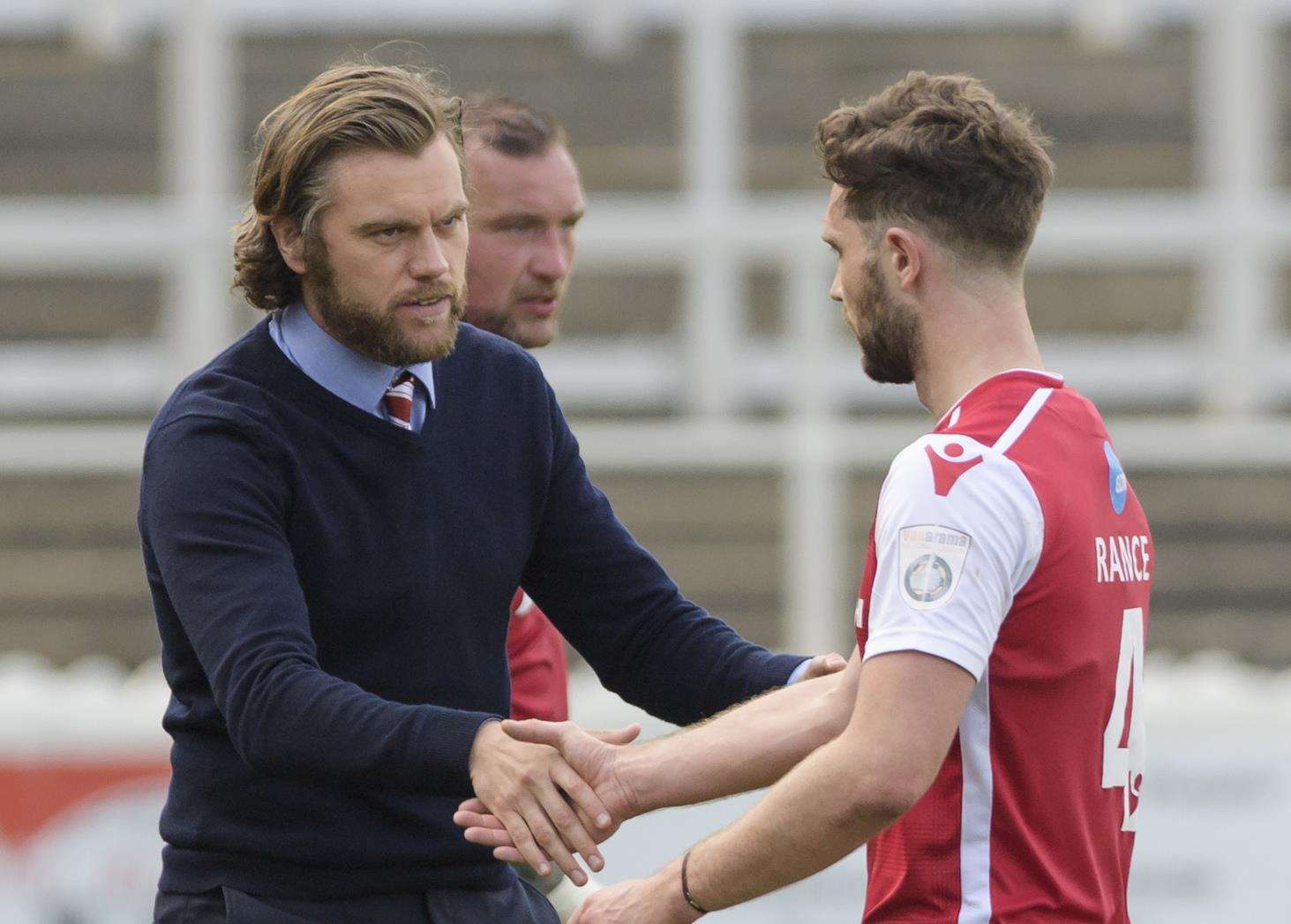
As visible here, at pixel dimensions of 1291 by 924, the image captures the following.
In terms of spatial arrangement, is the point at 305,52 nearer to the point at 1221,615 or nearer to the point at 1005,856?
the point at 1221,615

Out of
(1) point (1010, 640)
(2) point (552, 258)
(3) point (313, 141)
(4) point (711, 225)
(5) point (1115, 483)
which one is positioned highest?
(4) point (711, 225)

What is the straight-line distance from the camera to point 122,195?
30.8 feet

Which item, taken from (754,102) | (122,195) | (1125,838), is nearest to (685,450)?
(754,102)

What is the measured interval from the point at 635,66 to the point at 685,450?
2663 millimetres

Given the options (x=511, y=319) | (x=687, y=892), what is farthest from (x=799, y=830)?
(x=511, y=319)

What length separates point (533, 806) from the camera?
2639 millimetres

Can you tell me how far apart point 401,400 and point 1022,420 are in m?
0.84

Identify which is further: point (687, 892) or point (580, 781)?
point (580, 781)

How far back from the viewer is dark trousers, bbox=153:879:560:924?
2609mm

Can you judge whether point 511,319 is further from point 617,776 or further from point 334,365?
point 617,776

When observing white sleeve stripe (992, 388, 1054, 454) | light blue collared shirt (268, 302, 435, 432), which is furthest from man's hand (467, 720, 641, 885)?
white sleeve stripe (992, 388, 1054, 454)

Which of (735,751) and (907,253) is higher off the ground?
(907,253)

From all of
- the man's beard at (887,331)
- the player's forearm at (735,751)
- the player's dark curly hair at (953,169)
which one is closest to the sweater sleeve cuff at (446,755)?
the player's forearm at (735,751)

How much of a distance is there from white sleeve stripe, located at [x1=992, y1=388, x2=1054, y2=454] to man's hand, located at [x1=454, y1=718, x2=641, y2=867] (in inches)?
25.4
